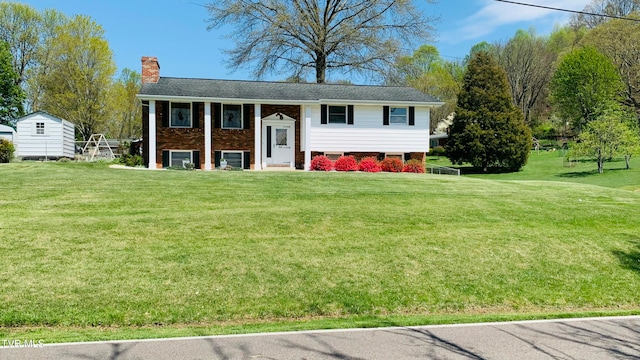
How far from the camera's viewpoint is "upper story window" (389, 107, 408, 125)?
81.1ft

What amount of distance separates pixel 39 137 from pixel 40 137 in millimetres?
54

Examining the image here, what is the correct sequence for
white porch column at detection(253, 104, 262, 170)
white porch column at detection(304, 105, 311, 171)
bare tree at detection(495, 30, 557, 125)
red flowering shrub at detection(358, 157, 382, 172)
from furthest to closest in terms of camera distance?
bare tree at detection(495, 30, 557, 125) < white porch column at detection(304, 105, 311, 171) < white porch column at detection(253, 104, 262, 170) < red flowering shrub at detection(358, 157, 382, 172)

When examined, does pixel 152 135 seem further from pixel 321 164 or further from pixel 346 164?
pixel 346 164

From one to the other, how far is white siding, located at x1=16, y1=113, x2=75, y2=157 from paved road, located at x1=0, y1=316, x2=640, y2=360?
93.4ft

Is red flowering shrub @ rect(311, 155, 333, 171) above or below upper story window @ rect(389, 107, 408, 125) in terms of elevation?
below

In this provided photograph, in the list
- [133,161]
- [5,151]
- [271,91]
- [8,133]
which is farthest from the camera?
[8,133]

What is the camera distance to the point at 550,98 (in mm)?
53281

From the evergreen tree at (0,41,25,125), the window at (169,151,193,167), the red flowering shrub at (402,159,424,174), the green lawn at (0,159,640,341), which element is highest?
the evergreen tree at (0,41,25,125)

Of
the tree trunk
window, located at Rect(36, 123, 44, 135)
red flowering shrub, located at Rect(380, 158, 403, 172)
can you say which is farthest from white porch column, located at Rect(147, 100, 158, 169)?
the tree trunk

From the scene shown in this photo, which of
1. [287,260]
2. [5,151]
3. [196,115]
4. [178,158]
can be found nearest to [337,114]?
[196,115]

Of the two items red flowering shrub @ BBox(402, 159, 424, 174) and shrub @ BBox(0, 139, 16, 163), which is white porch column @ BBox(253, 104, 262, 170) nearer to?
red flowering shrub @ BBox(402, 159, 424, 174)

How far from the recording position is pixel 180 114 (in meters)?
22.5

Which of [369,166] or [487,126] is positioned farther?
[487,126]

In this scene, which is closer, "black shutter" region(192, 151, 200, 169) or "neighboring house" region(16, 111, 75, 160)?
Result: "black shutter" region(192, 151, 200, 169)
